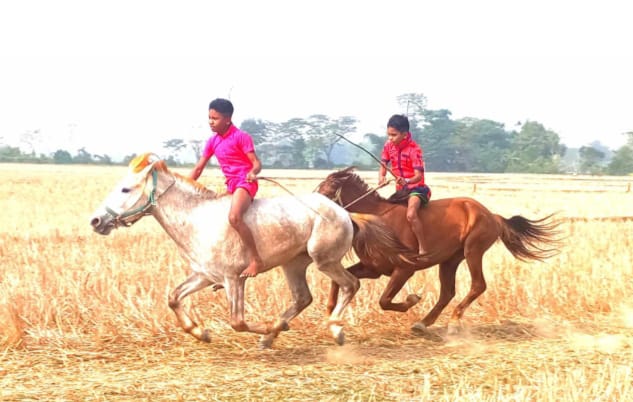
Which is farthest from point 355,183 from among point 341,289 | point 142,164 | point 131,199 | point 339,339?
point 131,199

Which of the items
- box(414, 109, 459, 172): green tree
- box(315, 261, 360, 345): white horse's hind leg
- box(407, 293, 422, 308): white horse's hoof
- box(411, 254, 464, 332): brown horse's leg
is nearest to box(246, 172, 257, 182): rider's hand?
box(315, 261, 360, 345): white horse's hind leg

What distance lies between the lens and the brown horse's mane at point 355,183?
8438 millimetres

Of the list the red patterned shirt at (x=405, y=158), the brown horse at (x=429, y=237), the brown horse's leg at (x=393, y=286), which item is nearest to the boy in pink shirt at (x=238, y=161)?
the brown horse at (x=429, y=237)

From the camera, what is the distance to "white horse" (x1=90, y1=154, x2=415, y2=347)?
6914mm

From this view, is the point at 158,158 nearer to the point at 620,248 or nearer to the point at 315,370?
the point at 315,370

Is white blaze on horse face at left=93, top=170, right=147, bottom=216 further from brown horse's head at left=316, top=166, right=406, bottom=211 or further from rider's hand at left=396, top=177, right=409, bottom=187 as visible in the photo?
rider's hand at left=396, top=177, right=409, bottom=187

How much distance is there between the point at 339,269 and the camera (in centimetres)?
762

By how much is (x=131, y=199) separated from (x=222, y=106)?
1.11m

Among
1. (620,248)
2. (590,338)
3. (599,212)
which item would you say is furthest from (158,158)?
(599,212)

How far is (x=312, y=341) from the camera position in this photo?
782 cm

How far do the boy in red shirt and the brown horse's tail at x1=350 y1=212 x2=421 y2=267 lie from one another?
0.36 meters

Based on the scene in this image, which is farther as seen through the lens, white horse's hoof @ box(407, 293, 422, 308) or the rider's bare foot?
white horse's hoof @ box(407, 293, 422, 308)

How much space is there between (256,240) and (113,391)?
73.2 inches

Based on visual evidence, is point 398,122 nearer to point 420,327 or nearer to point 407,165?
point 407,165
